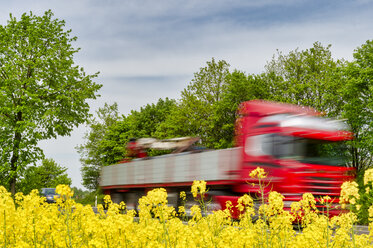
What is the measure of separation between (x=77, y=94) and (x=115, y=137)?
28084mm

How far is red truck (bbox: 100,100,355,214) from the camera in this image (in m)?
13.1

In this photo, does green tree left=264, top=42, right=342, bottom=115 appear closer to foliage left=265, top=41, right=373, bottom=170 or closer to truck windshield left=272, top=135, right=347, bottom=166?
foliage left=265, top=41, right=373, bottom=170

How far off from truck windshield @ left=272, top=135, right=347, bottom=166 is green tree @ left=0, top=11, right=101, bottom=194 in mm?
17396

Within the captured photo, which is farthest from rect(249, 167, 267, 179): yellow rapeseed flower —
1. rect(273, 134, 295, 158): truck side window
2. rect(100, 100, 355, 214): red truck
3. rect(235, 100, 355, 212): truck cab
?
rect(273, 134, 295, 158): truck side window

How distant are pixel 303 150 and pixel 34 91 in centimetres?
2063

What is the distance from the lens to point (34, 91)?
1109 inches

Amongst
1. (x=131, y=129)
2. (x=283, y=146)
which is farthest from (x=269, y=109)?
(x=131, y=129)

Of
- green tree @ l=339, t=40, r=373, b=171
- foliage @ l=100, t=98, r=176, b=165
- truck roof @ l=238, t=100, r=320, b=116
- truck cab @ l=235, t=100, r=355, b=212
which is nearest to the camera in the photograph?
truck cab @ l=235, t=100, r=355, b=212

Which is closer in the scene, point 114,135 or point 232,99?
point 232,99

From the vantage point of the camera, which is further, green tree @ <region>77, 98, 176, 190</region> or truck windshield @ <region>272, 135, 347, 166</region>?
green tree @ <region>77, 98, 176, 190</region>

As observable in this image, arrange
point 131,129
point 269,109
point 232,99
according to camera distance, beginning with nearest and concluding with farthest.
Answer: point 269,109
point 232,99
point 131,129

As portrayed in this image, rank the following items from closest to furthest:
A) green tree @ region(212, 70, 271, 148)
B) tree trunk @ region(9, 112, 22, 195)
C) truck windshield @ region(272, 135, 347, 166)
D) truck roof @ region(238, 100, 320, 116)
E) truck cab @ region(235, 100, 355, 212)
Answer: truck cab @ region(235, 100, 355, 212), truck windshield @ region(272, 135, 347, 166), truck roof @ region(238, 100, 320, 116), tree trunk @ region(9, 112, 22, 195), green tree @ region(212, 70, 271, 148)

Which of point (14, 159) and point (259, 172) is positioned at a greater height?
point (14, 159)

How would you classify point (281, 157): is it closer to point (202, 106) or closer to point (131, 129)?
point (202, 106)
